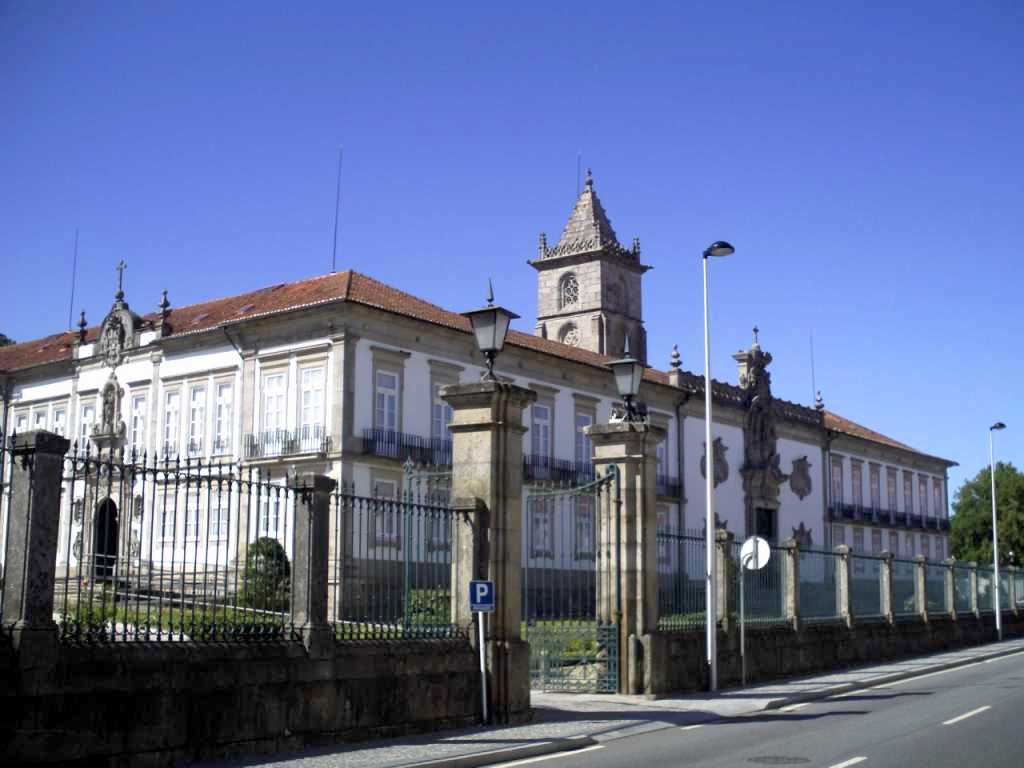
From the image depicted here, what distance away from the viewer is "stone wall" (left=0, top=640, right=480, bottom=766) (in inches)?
370

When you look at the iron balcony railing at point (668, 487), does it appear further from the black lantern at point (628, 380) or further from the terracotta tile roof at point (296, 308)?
the black lantern at point (628, 380)

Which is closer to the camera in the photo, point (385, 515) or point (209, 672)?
point (209, 672)

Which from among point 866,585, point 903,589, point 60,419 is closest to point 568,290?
point 60,419

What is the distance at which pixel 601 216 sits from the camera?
221ft

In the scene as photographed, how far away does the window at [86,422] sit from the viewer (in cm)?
4353

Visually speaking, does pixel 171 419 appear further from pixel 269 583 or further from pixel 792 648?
pixel 269 583

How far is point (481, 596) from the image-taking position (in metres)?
13.9

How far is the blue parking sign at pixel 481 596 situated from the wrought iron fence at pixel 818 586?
38.0ft

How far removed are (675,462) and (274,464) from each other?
61.7 feet

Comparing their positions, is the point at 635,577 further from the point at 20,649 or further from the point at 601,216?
the point at 601,216

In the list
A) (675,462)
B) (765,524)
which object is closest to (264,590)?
(675,462)

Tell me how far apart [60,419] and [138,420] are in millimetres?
4434

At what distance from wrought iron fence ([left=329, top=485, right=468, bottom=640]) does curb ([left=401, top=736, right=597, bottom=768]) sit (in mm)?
1904

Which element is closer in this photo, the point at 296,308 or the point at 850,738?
the point at 850,738
